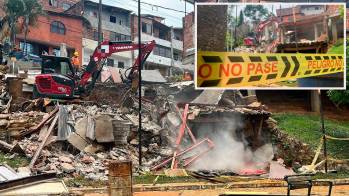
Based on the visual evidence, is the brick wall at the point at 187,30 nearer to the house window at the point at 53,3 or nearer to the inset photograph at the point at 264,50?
the house window at the point at 53,3

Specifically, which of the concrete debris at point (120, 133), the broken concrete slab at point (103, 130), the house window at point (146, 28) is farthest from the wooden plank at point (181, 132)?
the house window at point (146, 28)

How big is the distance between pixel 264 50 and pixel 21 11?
935 inches

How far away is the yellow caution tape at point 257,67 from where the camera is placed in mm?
14969

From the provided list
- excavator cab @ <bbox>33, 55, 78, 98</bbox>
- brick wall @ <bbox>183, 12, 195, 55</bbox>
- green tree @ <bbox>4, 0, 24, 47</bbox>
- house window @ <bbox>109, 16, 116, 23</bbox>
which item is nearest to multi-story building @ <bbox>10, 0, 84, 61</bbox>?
house window @ <bbox>109, 16, 116, 23</bbox>

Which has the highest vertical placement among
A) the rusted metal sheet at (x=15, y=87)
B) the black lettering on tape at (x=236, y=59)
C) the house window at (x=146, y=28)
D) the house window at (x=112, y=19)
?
the house window at (x=112, y=19)

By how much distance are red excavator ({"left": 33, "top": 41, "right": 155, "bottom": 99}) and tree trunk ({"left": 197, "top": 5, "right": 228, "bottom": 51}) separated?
596 cm

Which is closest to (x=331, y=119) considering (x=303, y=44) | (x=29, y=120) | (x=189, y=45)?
(x=303, y=44)

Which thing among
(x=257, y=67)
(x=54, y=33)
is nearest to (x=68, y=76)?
(x=257, y=67)

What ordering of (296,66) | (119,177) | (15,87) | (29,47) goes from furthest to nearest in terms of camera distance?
(29,47) < (15,87) < (296,66) < (119,177)

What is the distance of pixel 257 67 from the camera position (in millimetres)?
15227

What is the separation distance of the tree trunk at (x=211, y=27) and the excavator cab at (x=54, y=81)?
8.44 m

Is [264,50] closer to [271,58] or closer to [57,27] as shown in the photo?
[271,58]

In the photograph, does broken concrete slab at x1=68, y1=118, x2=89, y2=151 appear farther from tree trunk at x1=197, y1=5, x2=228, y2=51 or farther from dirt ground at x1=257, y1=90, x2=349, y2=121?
dirt ground at x1=257, y1=90, x2=349, y2=121

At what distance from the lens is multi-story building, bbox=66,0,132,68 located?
4528 cm
